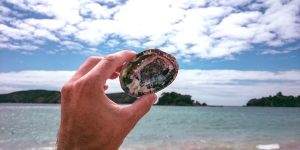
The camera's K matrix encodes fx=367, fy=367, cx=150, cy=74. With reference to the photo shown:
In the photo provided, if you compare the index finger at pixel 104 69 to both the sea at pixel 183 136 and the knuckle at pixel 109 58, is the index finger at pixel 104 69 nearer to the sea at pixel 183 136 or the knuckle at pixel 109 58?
the knuckle at pixel 109 58

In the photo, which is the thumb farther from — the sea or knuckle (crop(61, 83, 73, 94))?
the sea

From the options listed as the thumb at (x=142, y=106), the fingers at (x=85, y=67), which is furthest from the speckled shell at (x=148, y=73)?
the fingers at (x=85, y=67)

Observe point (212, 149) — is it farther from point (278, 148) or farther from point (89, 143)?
point (89, 143)

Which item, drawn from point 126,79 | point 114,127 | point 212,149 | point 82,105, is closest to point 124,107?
point 114,127

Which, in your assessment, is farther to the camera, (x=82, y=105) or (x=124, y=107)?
(x=124, y=107)

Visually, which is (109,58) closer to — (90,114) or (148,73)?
(90,114)

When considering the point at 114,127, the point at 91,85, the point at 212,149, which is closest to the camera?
the point at 91,85

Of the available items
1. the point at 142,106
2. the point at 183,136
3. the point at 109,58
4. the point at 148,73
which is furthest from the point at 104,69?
the point at 183,136
